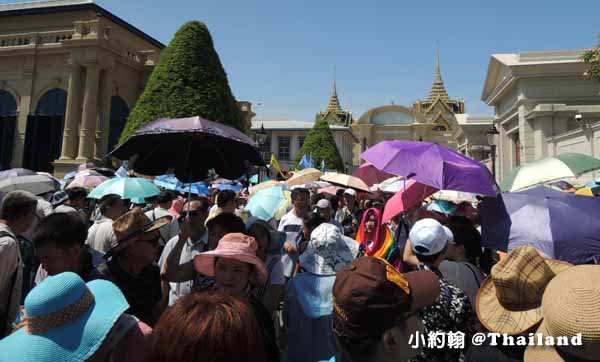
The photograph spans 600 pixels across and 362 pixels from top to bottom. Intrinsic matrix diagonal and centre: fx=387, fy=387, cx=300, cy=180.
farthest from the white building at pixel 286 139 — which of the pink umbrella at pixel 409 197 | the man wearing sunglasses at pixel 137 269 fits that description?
the man wearing sunglasses at pixel 137 269

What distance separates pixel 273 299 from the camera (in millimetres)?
3488

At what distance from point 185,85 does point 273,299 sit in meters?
16.2

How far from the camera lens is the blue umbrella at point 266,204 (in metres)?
6.21

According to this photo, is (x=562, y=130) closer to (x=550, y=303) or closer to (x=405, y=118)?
(x=550, y=303)

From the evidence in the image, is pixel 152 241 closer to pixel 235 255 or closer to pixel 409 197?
pixel 235 255

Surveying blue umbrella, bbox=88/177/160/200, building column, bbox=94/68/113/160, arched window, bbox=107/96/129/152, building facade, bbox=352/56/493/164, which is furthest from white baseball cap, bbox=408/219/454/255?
building facade, bbox=352/56/493/164

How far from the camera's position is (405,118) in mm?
74438

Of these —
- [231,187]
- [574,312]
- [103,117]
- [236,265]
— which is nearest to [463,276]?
[574,312]

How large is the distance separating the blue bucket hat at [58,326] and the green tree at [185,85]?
16362mm

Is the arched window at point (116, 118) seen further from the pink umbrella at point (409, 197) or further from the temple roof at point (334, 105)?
the temple roof at point (334, 105)

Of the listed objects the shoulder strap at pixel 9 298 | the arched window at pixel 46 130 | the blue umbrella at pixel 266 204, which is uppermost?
the arched window at pixel 46 130

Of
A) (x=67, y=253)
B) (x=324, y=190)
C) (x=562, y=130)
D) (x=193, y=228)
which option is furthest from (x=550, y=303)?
(x=562, y=130)

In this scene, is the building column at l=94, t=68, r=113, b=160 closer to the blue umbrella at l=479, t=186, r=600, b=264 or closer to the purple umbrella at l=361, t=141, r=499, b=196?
the purple umbrella at l=361, t=141, r=499, b=196

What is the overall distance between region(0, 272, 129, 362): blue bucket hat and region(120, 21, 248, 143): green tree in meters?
16.4
